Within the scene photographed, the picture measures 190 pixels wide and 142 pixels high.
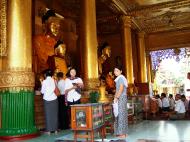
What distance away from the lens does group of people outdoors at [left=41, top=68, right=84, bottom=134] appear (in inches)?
239

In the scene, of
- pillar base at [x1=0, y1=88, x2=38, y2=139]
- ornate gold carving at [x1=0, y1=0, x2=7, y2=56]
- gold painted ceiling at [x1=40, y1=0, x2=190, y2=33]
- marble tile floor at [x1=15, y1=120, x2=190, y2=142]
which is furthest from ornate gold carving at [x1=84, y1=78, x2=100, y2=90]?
gold painted ceiling at [x1=40, y1=0, x2=190, y2=33]

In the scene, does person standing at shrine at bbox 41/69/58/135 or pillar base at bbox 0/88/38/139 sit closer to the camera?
pillar base at bbox 0/88/38/139

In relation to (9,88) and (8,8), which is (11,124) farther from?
(8,8)

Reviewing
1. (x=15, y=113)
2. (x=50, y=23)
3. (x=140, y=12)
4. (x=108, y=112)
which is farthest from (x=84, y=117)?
(x=140, y=12)

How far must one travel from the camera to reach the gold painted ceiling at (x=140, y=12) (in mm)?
11383

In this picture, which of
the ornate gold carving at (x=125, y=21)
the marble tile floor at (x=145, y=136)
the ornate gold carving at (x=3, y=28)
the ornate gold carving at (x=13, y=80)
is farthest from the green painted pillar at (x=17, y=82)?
the ornate gold carving at (x=125, y=21)

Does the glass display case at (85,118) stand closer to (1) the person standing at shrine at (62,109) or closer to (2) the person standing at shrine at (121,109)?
(2) the person standing at shrine at (121,109)

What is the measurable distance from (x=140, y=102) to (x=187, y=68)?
7658 mm

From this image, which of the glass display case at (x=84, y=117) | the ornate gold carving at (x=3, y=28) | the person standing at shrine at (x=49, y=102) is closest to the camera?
the glass display case at (x=84, y=117)

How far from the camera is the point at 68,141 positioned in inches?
194

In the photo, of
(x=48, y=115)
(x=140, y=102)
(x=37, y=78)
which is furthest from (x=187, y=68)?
(x=48, y=115)

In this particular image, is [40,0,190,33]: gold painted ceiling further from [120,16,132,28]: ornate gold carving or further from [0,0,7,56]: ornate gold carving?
[0,0,7,56]: ornate gold carving

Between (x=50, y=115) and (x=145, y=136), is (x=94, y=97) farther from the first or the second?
(x=145, y=136)

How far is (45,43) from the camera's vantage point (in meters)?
8.40
